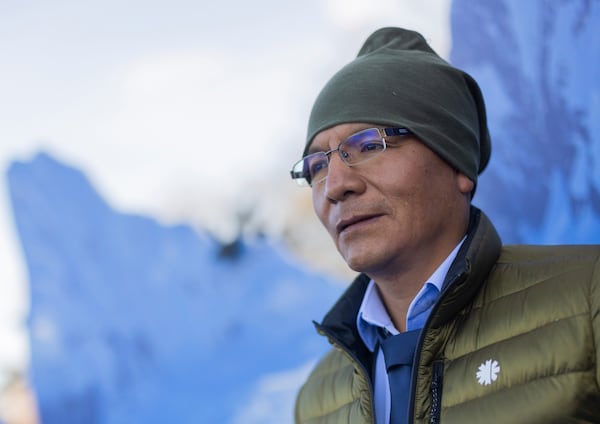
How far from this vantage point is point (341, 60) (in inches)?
86.4

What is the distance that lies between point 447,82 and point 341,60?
77 cm

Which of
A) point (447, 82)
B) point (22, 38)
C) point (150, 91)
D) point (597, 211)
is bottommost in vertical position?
point (597, 211)

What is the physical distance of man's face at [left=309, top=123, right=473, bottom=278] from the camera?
1.34 m

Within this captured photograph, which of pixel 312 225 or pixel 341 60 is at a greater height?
pixel 341 60

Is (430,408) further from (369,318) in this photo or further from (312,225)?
(312,225)

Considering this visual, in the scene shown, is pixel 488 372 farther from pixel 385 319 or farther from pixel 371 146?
pixel 371 146

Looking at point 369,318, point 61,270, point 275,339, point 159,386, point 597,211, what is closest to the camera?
point 369,318

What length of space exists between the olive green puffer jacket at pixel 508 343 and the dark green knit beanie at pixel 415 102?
0.55ft

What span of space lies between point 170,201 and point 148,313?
1.33ft

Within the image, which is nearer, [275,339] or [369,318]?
[369,318]

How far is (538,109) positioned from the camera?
1.71 meters

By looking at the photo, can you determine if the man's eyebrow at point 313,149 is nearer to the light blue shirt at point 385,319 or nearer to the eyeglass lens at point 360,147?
the eyeglass lens at point 360,147

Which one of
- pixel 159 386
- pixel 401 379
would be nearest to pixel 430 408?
pixel 401 379

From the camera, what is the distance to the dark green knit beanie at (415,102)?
4.57 ft
